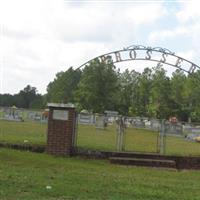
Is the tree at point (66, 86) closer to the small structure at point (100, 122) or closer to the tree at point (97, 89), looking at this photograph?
the tree at point (97, 89)

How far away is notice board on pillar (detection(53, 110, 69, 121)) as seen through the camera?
18172 mm

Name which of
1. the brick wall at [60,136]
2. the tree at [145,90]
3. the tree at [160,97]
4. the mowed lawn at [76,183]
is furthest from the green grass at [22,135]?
the tree at [145,90]

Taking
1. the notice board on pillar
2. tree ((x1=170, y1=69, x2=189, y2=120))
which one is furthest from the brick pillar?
tree ((x1=170, y1=69, x2=189, y2=120))

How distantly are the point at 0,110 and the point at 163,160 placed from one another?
94.1ft

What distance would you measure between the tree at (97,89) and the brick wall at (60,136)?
2073 inches

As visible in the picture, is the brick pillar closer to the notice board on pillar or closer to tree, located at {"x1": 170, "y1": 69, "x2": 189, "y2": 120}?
the notice board on pillar

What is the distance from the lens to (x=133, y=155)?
1803cm

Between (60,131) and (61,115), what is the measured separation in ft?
1.79

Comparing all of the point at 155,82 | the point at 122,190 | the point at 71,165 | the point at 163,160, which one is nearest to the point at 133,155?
the point at 163,160

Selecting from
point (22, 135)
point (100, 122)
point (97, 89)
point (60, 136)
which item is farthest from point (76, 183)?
point (97, 89)

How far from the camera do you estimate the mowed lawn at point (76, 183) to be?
944 centimetres

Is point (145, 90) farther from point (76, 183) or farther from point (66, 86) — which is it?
point (76, 183)

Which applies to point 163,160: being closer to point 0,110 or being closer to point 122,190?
point 122,190

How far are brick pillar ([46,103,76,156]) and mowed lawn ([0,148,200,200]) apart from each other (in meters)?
2.06
